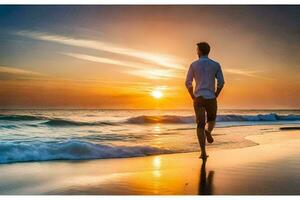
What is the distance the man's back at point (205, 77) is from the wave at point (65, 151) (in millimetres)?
1131

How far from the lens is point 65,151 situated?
17.4ft

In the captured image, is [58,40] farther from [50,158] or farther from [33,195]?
[33,195]

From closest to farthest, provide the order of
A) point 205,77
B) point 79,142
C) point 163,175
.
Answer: point 163,175 < point 205,77 < point 79,142

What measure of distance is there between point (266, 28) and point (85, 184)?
3.29m

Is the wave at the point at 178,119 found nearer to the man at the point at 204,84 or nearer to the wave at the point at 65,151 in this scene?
the wave at the point at 65,151

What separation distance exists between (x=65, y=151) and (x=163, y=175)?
159 cm

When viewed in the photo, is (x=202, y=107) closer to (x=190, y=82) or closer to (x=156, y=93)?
(x=190, y=82)

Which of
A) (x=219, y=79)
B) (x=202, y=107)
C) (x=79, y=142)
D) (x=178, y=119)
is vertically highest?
(x=219, y=79)

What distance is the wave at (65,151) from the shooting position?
503cm

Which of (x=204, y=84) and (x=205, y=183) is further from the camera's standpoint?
(x=204, y=84)

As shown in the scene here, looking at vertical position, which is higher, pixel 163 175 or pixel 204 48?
pixel 204 48

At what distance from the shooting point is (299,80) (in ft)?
21.2

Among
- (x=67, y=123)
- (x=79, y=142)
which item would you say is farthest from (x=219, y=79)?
(x=67, y=123)
